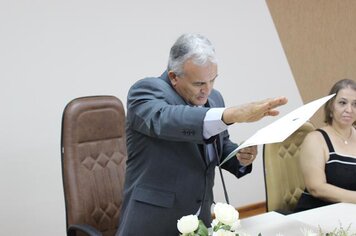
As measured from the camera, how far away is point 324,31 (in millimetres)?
4391

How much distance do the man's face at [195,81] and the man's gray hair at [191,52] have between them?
15mm

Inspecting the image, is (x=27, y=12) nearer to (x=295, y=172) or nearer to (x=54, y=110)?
(x=54, y=110)

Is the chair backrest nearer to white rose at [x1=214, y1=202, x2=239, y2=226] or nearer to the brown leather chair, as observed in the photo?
the brown leather chair

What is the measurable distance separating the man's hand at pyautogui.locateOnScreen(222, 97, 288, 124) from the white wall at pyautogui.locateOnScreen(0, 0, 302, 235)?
6.90ft

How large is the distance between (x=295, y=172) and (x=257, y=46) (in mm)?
1809

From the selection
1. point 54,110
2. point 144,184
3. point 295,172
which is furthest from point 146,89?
point 54,110

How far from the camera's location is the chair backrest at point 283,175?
229cm

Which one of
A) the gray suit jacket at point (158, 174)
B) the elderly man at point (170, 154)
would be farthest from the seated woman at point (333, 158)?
the gray suit jacket at point (158, 174)

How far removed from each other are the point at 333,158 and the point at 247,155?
98cm

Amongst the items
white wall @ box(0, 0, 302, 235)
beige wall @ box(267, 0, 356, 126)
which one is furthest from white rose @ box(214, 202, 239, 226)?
beige wall @ box(267, 0, 356, 126)

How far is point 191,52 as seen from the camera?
138 centimetres

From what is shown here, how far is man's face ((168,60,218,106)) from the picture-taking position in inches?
54.4

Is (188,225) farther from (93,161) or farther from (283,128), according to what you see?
(93,161)

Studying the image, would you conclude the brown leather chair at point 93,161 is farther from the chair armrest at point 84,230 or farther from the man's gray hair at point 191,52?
the man's gray hair at point 191,52
